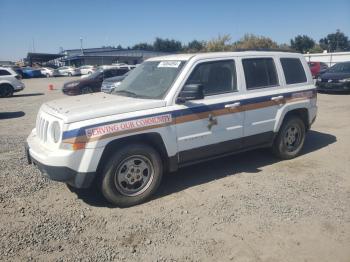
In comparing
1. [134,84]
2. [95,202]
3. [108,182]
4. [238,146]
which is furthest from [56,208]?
[238,146]

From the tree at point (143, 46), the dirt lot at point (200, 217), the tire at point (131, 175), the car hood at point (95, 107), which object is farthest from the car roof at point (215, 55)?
the tree at point (143, 46)

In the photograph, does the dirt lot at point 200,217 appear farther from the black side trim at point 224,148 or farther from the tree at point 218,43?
the tree at point 218,43

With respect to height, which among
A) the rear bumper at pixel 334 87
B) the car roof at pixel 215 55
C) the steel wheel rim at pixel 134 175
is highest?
the car roof at pixel 215 55

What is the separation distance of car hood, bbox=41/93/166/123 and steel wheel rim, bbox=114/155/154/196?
25.7 inches

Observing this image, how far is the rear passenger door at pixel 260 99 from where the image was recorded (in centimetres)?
546

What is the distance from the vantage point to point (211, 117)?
4.98 meters

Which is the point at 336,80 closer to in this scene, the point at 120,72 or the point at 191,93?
the point at 120,72

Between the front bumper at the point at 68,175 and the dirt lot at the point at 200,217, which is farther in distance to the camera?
the front bumper at the point at 68,175

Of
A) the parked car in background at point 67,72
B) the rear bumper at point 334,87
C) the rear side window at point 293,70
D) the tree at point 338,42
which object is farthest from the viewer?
the tree at point 338,42

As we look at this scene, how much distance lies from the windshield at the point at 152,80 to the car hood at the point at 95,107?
236mm

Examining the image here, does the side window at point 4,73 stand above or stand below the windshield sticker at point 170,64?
below

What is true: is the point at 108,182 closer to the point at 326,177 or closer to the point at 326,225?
the point at 326,225

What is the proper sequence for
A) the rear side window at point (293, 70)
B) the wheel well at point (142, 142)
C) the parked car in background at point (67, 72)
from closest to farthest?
1. the wheel well at point (142, 142)
2. the rear side window at point (293, 70)
3. the parked car in background at point (67, 72)

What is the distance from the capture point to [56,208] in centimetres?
451
